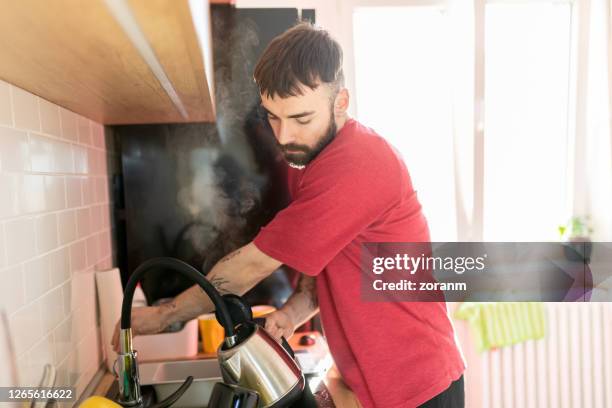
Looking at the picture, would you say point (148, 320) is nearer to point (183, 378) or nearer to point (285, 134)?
point (183, 378)

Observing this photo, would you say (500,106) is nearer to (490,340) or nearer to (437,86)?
(437,86)

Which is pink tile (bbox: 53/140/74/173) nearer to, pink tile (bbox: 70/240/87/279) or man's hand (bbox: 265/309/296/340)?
pink tile (bbox: 70/240/87/279)

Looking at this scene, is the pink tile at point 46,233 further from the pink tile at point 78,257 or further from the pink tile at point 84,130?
the pink tile at point 84,130

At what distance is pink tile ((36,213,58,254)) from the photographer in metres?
0.72

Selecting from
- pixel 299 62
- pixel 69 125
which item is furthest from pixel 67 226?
pixel 299 62

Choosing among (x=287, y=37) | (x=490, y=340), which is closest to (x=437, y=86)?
(x=287, y=37)

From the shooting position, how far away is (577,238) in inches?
39.6

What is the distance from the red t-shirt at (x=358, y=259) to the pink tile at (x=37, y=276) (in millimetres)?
313

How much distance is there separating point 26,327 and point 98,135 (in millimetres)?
495

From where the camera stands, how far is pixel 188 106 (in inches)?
35.7

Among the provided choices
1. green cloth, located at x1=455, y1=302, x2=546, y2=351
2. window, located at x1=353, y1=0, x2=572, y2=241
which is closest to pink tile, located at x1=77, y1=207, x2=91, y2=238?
window, located at x1=353, y1=0, x2=572, y2=241

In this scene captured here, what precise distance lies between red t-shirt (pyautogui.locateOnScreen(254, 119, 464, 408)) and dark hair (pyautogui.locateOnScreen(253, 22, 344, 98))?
111 millimetres

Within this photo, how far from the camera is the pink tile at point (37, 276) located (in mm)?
685

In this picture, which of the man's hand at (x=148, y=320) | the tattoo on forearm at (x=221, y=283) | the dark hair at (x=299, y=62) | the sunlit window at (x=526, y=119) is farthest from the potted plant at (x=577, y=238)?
the man's hand at (x=148, y=320)
